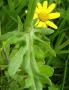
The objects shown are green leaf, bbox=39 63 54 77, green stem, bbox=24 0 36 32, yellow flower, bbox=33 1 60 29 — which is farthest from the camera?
yellow flower, bbox=33 1 60 29

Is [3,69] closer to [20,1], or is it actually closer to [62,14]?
[20,1]

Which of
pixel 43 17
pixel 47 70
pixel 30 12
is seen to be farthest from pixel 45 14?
pixel 30 12

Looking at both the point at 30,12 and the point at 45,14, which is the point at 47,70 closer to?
the point at 30,12

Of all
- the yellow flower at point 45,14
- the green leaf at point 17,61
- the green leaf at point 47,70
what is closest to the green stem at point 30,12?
the green leaf at point 17,61

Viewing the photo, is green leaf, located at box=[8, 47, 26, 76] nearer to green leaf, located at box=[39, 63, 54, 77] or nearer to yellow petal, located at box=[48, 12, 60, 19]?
green leaf, located at box=[39, 63, 54, 77]

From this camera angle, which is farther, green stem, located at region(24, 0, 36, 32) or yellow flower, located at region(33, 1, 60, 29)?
yellow flower, located at region(33, 1, 60, 29)

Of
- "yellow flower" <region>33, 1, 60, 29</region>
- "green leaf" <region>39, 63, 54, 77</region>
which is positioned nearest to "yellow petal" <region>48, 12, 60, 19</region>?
Result: "yellow flower" <region>33, 1, 60, 29</region>

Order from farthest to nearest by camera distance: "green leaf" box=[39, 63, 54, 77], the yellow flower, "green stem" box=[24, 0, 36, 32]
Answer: the yellow flower
"green leaf" box=[39, 63, 54, 77]
"green stem" box=[24, 0, 36, 32]

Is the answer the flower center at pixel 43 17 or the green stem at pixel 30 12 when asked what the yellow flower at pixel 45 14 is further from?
the green stem at pixel 30 12

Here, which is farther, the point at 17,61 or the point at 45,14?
the point at 45,14
